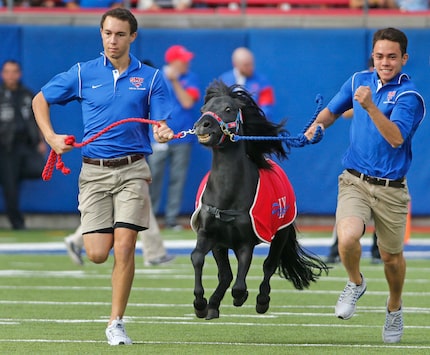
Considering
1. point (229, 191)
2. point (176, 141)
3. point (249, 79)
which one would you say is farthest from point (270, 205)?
point (176, 141)

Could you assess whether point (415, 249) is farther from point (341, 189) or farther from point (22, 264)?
point (341, 189)

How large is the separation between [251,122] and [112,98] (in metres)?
1.15

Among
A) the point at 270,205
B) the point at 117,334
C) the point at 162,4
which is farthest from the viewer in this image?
the point at 162,4

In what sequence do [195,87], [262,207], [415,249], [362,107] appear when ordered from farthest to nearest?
[195,87]
[415,249]
[262,207]
[362,107]

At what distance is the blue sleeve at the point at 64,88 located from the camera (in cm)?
862

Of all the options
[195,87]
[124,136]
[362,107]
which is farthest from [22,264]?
[362,107]

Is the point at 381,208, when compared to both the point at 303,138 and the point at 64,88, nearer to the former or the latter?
the point at 303,138

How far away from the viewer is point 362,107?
8.16m

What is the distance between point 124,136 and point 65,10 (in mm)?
10796

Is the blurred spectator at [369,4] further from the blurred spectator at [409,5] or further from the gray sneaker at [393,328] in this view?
the gray sneaker at [393,328]

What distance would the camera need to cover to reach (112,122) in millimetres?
8555

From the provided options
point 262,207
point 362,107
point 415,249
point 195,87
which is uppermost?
point 362,107

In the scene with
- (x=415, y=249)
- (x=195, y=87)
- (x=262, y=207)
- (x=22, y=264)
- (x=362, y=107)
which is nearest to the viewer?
(x=362, y=107)

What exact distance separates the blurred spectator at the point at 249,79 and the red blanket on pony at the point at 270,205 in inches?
302
